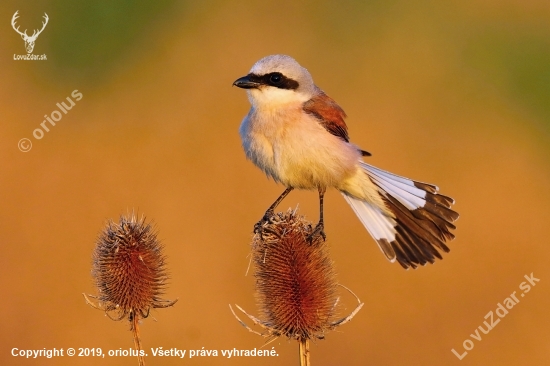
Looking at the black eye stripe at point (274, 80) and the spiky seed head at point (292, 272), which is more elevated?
the black eye stripe at point (274, 80)

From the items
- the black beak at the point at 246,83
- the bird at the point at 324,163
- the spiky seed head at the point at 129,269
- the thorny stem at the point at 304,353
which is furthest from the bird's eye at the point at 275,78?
the thorny stem at the point at 304,353

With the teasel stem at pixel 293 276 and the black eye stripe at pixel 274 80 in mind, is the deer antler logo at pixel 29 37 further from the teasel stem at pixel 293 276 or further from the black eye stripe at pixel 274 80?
the teasel stem at pixel 293 276

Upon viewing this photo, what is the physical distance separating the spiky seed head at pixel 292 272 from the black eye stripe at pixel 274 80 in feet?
4.22

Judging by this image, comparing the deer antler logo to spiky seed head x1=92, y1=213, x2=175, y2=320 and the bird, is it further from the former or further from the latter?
spiky seed head x1=92, y1=213, x2=175, y2=320

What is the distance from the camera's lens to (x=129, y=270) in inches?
179

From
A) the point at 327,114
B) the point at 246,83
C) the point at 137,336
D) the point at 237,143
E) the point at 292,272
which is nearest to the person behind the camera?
the point at 137,336

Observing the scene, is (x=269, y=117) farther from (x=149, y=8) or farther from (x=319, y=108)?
(x=149, y=8)

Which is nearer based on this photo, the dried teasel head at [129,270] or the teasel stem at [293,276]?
the dried teasel head at [129,270]

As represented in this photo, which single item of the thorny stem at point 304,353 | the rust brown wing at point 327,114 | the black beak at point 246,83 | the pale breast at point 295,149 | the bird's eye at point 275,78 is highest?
the bird's eye at point 275,78

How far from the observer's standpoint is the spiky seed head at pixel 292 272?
4.63 meters

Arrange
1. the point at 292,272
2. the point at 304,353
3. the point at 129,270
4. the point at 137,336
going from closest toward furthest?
the point at 137,336
the point at 304,353
the point at 129,270
the point at 292,272

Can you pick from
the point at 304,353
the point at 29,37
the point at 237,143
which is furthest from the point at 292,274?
the point at 29,37

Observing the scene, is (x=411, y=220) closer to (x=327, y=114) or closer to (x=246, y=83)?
(x=327, y=114)

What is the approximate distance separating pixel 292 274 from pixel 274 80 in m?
1.69
